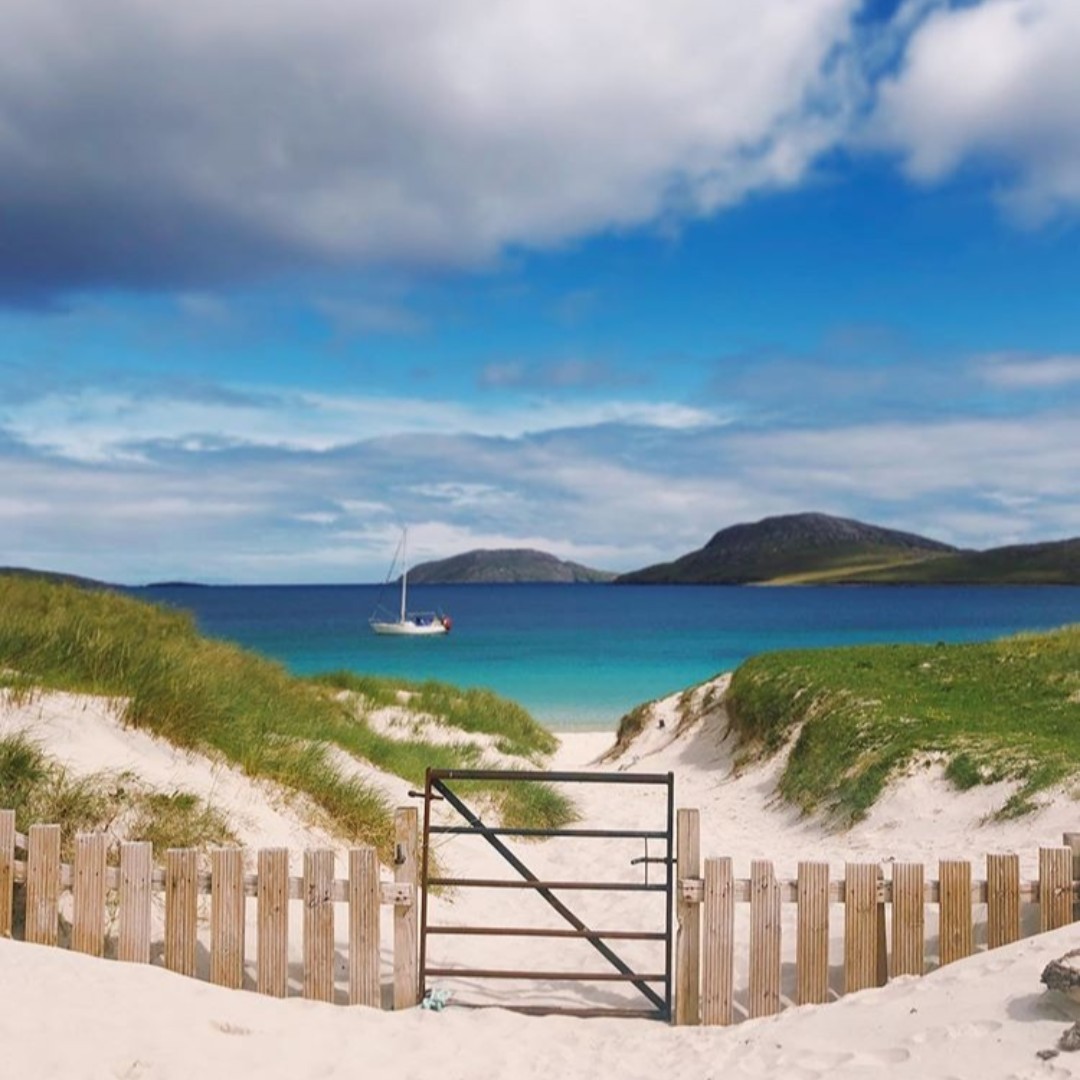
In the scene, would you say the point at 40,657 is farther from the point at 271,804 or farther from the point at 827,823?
the point at 827,823

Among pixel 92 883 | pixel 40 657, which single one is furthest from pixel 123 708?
pixel 92 883

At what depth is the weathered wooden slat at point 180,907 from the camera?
7273 mm

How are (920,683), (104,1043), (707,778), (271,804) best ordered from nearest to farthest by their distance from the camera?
(104,1043), (271,804), (920,683), (707,778)

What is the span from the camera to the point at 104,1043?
19.9 feet

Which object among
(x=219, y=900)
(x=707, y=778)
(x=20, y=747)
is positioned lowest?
(x=707, y=778)

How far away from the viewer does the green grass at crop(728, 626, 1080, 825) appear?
1298 centimetres

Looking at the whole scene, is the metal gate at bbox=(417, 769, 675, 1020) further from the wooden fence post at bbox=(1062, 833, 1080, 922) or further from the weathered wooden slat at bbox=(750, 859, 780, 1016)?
the wooden fence post at bbox=(1062, 833, 1080, 922)

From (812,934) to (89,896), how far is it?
4.72 metres

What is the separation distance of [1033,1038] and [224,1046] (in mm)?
4374

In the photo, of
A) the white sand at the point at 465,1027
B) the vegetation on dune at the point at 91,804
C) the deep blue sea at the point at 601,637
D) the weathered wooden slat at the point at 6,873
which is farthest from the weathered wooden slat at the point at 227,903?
the deep blue sea at the point at 601,637

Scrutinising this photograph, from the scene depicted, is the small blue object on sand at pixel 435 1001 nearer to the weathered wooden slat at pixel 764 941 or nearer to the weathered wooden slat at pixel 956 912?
the weathered wooden slat at pixel 764 941

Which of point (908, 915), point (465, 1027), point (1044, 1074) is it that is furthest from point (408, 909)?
point (1044, 1074)

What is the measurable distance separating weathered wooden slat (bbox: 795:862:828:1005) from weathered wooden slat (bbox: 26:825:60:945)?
484 centimetres

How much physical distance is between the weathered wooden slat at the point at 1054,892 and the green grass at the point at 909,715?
13.7 feet
